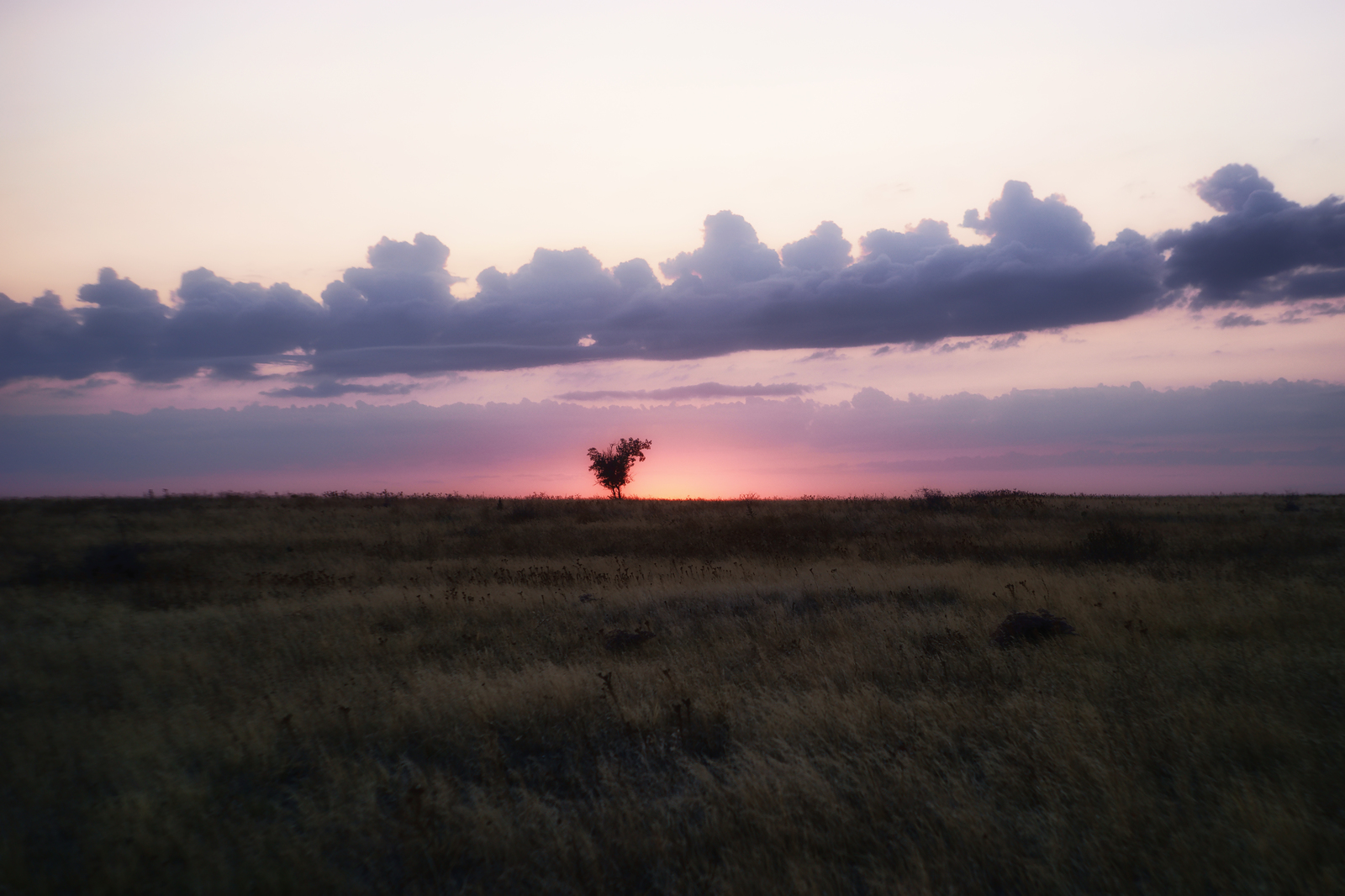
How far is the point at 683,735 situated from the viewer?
624 centimetres

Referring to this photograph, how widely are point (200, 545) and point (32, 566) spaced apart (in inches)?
165

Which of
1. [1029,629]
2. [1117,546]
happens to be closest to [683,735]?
[1029,629]

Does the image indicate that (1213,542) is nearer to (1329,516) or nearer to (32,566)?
(1329,516)

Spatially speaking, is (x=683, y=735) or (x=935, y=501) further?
(x=935, y=501)

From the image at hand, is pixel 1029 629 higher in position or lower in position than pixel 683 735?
higher

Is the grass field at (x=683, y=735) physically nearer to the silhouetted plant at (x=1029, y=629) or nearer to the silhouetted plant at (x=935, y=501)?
the silhouetted plant at (x=1029, y=629)

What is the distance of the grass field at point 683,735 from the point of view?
4.17 meters

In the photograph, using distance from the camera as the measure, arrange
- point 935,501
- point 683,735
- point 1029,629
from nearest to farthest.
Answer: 1. point 683,735
2. point 1029,629
3. point 935,501

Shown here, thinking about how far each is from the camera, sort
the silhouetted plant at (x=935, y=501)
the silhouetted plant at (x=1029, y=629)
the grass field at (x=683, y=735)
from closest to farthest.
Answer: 1. the grass field at (x=683, y=735)
2. the silhouetted plant at (x=1029, y=629)
3. the silhouetted plant at (x=935, y=501)

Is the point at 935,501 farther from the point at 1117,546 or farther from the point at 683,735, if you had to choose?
the point at 683,735

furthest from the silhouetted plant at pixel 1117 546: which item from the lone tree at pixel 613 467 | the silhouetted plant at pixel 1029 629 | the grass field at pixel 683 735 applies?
the lone tree at pixel 613 467

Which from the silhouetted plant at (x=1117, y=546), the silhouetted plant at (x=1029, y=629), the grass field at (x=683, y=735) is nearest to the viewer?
the grass field at (x=683, y=735)

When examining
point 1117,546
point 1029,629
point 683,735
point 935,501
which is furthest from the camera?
point 935,501

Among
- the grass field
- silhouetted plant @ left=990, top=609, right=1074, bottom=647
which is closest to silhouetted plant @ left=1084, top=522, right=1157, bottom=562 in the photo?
the grass field
